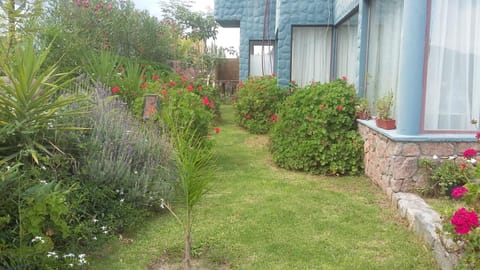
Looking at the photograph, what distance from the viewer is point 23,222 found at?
284 centimetres

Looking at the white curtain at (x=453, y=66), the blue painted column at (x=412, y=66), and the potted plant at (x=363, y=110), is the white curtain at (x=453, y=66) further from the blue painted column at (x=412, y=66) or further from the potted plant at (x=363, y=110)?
the potted plant at (x=363, y=110)

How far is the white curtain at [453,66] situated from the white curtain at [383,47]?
69 cm

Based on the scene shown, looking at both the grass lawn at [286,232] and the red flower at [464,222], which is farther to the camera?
the grass lawn at [286,232]

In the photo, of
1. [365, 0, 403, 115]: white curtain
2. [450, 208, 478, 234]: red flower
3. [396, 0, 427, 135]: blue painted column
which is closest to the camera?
[450, 208, 478, 234]: red flower

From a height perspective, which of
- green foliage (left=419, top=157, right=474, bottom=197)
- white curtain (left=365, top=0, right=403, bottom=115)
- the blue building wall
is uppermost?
the blue building wall

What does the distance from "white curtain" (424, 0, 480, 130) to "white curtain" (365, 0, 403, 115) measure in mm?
691

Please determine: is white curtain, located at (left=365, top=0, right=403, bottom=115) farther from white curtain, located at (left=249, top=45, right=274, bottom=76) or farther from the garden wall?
white curtain, located at (left=249, top=45, right=274, bottom=76)

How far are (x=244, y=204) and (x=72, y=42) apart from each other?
17.4 ft

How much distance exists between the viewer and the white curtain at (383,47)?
17.2 feet

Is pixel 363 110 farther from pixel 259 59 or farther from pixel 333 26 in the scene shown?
pixel 259 59

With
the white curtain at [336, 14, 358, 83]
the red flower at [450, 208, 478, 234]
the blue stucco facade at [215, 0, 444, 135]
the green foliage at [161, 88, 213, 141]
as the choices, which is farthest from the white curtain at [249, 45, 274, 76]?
the red flower at [450, 208, 478, 234]

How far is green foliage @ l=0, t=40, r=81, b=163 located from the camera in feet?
11.7

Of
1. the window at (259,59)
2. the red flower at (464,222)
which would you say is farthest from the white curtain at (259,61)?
the red flower at (464,222)

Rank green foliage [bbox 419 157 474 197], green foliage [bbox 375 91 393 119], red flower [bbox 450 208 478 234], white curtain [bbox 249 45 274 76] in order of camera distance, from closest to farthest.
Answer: red flower [bbox 450 208 478 234]
green foliage [bbox 419 157 474 197]
green foliage [bbox 375 91 393 119]
white curtain [bbox 249 45 274 76]
